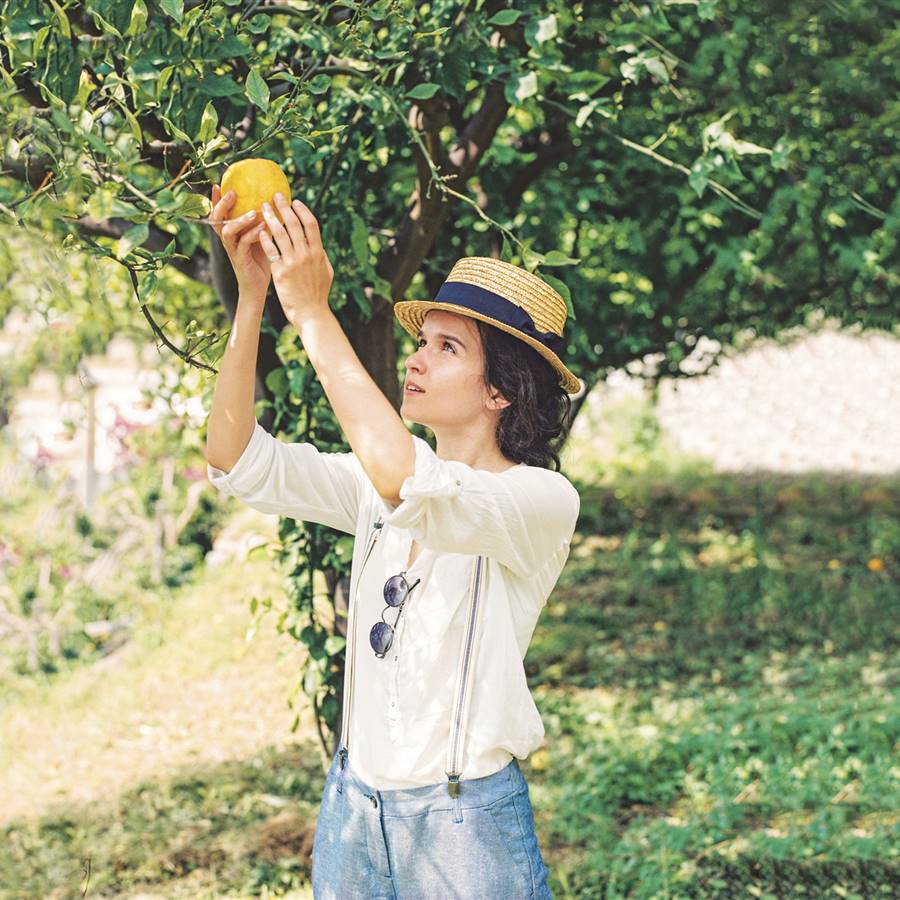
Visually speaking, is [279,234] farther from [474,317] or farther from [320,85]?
[320,85]

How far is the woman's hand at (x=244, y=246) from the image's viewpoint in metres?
1.63

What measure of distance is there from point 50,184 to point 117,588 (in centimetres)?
534

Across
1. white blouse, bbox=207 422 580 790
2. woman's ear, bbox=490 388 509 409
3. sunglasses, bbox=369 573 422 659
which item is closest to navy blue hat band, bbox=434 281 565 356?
woman's ear, bbox=490 388 509 409

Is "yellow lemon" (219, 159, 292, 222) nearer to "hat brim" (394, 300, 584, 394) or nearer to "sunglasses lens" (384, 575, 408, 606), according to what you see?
"hat brim" (394, 300, 584, 394)

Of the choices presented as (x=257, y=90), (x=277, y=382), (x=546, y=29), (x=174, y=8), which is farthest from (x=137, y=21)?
(x=277, y=382)

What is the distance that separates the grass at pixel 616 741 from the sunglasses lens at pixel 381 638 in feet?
6.28

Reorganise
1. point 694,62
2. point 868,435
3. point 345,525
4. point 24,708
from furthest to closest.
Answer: point 868,435, point 24,708, point 694,62, point 345,525

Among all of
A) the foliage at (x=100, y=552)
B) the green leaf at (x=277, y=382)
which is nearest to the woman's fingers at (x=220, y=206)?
the green leaf at (x=277, y=382)

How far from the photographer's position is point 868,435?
10.4 m

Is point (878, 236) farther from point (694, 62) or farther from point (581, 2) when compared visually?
point (581, 2)

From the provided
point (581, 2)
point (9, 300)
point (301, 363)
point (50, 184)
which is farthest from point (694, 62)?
point (9, 300)

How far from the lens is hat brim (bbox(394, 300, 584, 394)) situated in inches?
73.0

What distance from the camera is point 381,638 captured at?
1.81 metres

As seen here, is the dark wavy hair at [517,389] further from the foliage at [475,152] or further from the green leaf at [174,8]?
the green leaf at [174,8]
